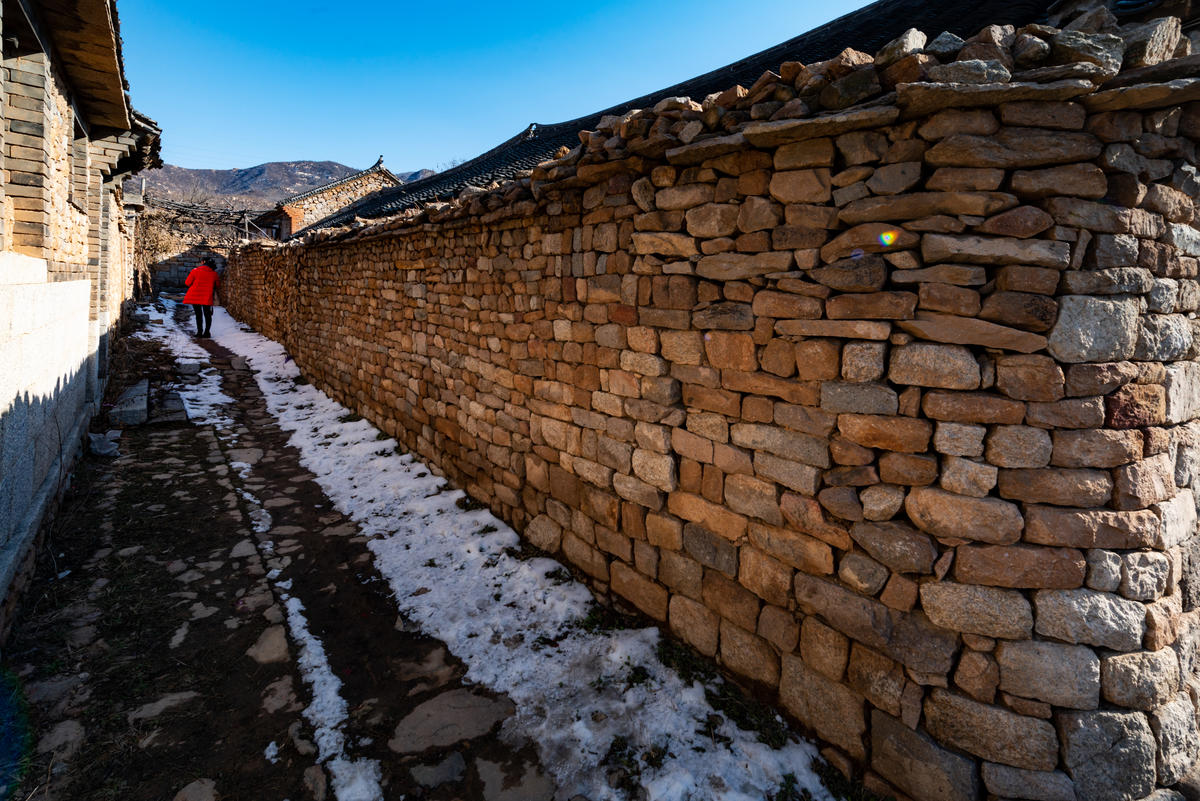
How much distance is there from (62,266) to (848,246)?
749 centimetres

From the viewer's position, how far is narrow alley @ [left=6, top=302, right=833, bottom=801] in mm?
2305

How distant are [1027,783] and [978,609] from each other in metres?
0.60

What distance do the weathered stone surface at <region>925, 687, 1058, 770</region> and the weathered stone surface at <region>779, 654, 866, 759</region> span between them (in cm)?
29

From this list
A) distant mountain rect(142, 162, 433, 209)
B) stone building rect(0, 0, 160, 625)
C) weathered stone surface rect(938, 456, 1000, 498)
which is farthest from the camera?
distant mountain rect(142, 162, 433, 209)

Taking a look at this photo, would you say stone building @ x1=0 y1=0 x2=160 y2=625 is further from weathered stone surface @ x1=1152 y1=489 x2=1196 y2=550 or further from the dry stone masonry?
weathered stone surface @ x1=1152 y1=489 x2=1196 y2=550

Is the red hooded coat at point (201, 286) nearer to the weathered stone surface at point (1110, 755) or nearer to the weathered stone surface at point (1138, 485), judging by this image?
the weathered stone surface at point (1138, 485)

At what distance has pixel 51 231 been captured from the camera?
5.13m

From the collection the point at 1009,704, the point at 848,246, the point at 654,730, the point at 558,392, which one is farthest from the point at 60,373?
the point at 1009,704

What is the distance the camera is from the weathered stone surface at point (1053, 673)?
187cm

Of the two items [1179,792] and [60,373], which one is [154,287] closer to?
[60,373]

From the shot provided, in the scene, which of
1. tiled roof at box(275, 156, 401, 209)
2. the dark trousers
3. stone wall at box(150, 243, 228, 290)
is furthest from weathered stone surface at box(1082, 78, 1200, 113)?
tiled roof at box(275, 156, 401, 209)

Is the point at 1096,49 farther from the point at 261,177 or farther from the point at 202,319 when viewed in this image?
the point at 261,177

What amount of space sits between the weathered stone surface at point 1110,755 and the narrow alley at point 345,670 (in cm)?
91

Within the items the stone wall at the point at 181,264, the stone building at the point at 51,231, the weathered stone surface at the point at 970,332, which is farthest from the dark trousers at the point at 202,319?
the weathered stone surface at the point at 970,332
